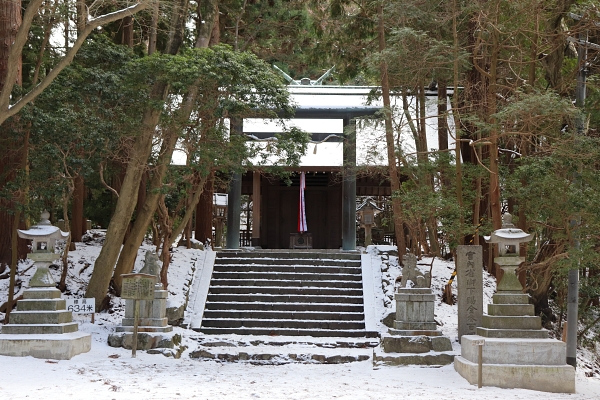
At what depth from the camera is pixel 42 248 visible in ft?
36.3

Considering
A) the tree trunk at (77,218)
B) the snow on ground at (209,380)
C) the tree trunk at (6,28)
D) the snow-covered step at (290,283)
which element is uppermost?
the tree trunk at (6,28)

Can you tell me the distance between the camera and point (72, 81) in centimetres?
1301

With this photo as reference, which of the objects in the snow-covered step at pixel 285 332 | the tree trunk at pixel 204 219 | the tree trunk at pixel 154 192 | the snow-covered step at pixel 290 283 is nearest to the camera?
the tree trunk at pixel 154 192

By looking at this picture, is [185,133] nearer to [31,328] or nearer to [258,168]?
[258,168]

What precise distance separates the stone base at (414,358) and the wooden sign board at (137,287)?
3.95 m

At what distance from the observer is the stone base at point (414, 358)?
11227mm

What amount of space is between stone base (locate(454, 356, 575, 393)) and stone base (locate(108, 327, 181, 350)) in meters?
5.41

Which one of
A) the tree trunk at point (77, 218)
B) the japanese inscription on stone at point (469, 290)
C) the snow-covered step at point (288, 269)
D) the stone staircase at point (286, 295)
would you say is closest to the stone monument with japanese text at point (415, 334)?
the japanese inscription on stone at point (469, 290)

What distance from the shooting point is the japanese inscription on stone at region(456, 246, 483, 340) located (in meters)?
12.3

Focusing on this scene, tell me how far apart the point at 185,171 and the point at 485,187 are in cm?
715

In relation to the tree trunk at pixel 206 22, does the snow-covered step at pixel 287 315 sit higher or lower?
lower

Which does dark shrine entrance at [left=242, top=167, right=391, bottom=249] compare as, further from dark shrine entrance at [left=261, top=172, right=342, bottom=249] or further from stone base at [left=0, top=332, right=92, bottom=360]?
stone base at [left=0, top=332, right=92, bottom=360]

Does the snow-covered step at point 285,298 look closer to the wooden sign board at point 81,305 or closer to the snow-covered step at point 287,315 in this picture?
the snow-covered step at point 287,315

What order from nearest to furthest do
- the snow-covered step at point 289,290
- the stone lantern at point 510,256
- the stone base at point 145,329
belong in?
1. the stone lantern at point 510,256
2. the stone base at point 145,329
3. the snow-covered step at point 289,290
